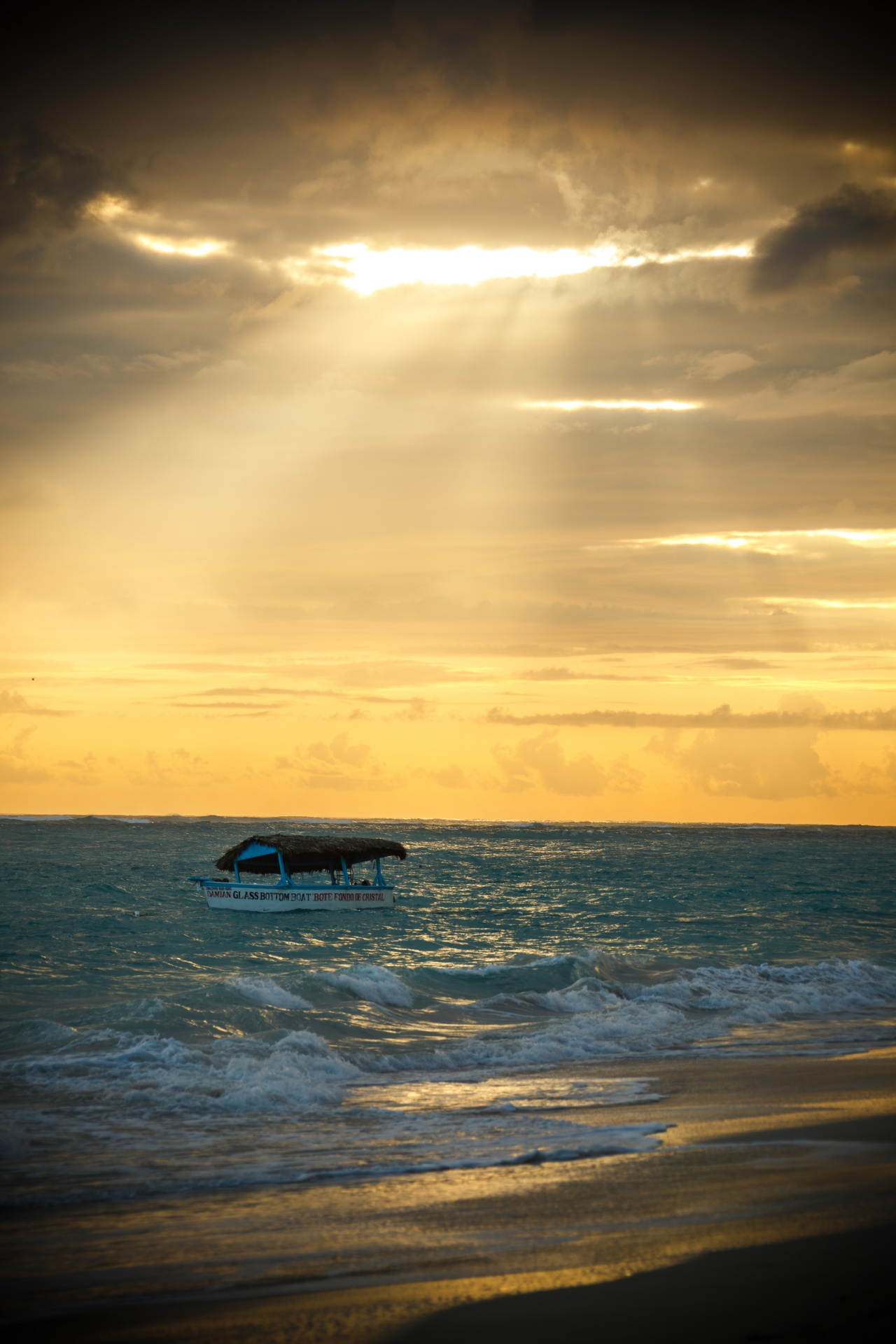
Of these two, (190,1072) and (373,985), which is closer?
(190,1072)

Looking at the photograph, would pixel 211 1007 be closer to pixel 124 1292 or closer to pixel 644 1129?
pixel 644 1129

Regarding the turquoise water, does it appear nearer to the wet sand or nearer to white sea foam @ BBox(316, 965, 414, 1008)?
white sea foam @ BBox(316, 965, 414, 1008)

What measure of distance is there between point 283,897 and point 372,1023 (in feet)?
75.1

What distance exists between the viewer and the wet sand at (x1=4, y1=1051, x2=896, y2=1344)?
587cm

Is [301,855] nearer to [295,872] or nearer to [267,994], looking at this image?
[295,872]

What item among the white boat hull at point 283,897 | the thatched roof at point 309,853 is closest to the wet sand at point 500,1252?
the thatched roof at point 309,853

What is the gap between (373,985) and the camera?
67.0 feet

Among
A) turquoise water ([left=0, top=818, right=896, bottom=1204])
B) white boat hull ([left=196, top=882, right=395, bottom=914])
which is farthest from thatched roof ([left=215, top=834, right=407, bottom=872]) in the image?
turquoise water ([left=0, top=818, right=896, bottom=1204])

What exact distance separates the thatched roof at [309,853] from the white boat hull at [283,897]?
1075mm

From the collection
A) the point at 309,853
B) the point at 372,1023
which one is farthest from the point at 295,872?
the point at 372,1023

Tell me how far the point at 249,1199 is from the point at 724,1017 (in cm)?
1301

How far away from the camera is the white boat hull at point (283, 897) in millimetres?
39781

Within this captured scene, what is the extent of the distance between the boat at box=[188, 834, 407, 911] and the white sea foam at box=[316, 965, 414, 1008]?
17.6 m

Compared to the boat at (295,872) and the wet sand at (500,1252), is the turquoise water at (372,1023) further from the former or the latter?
the boat at (295,872)
